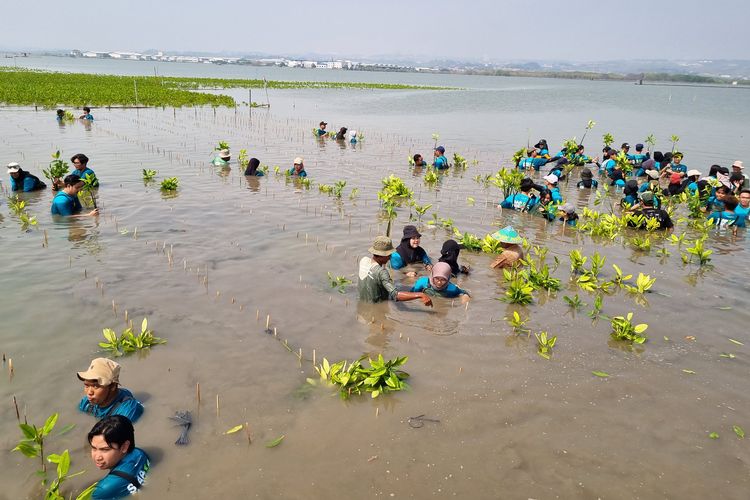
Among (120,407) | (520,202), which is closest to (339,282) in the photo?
(120,407)

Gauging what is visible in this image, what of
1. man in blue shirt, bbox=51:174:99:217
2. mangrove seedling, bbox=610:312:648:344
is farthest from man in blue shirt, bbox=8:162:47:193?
mangrove seedling, bbox=610:312:648:344

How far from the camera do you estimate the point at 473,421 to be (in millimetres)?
5539

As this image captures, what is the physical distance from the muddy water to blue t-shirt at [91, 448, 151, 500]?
0.19 meters

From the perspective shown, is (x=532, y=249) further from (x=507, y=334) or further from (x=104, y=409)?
(x=104, y=409)

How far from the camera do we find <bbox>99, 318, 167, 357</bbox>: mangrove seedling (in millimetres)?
6348

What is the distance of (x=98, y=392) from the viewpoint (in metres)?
4.90

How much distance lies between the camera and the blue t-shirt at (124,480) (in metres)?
4.21

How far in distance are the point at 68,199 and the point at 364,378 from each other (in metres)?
9.25

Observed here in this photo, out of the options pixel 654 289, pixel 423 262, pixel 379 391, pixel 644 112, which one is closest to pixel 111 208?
pixel 423 262

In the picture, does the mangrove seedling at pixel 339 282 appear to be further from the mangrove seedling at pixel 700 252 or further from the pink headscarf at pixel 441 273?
the mangrove seedling at pixel 700 252

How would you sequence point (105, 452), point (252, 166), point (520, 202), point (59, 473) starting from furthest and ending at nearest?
point (252, 166)
point (520, 202)
point (105, 452)
point (59, 473)

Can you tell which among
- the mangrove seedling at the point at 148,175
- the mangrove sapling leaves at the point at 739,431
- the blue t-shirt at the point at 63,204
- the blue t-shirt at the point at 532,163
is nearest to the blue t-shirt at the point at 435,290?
the mangrove sapling leaves at the point at 739,431

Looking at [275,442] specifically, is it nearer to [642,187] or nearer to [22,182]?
[22,182]

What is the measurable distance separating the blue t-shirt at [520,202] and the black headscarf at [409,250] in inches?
216
